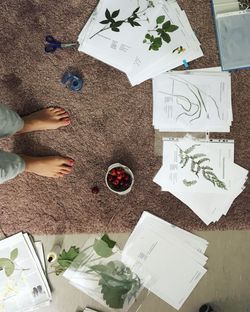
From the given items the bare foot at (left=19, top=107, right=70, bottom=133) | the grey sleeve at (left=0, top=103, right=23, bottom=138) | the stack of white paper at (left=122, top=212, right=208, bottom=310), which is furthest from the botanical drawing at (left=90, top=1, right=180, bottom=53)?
the stack of white paper at (left=122, top=212, right=208, bottom=310)

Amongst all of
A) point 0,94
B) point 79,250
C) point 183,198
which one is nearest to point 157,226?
point 183,198

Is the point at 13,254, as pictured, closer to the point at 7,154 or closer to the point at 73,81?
the point at 7,154

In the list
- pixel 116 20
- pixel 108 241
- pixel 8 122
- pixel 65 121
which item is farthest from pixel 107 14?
pixel 108 241

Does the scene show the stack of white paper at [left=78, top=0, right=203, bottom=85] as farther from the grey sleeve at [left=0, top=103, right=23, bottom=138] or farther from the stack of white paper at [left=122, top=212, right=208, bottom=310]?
the stack of white paper at [left=122, top=212, right=208, bottom=310]

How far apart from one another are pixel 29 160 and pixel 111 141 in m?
0.26

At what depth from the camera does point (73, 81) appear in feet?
4.36

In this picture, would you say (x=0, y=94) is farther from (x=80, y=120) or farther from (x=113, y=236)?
(x=113, y=236)

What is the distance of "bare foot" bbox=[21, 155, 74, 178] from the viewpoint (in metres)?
1.31

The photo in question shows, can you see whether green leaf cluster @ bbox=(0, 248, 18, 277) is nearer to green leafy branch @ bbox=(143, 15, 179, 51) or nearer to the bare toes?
the bare toes

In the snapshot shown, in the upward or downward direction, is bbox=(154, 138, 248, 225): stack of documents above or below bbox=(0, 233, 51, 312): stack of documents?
above

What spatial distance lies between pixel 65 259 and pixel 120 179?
0.31 m

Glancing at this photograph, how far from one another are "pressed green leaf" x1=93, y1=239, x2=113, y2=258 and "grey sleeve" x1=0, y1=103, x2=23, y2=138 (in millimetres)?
437

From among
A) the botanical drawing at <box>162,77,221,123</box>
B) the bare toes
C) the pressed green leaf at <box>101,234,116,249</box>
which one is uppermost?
the botanical drawing at <box>162,77,221,123</box>

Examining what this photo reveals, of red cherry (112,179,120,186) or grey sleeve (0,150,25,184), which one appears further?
red cherry (112,179,120,186)
